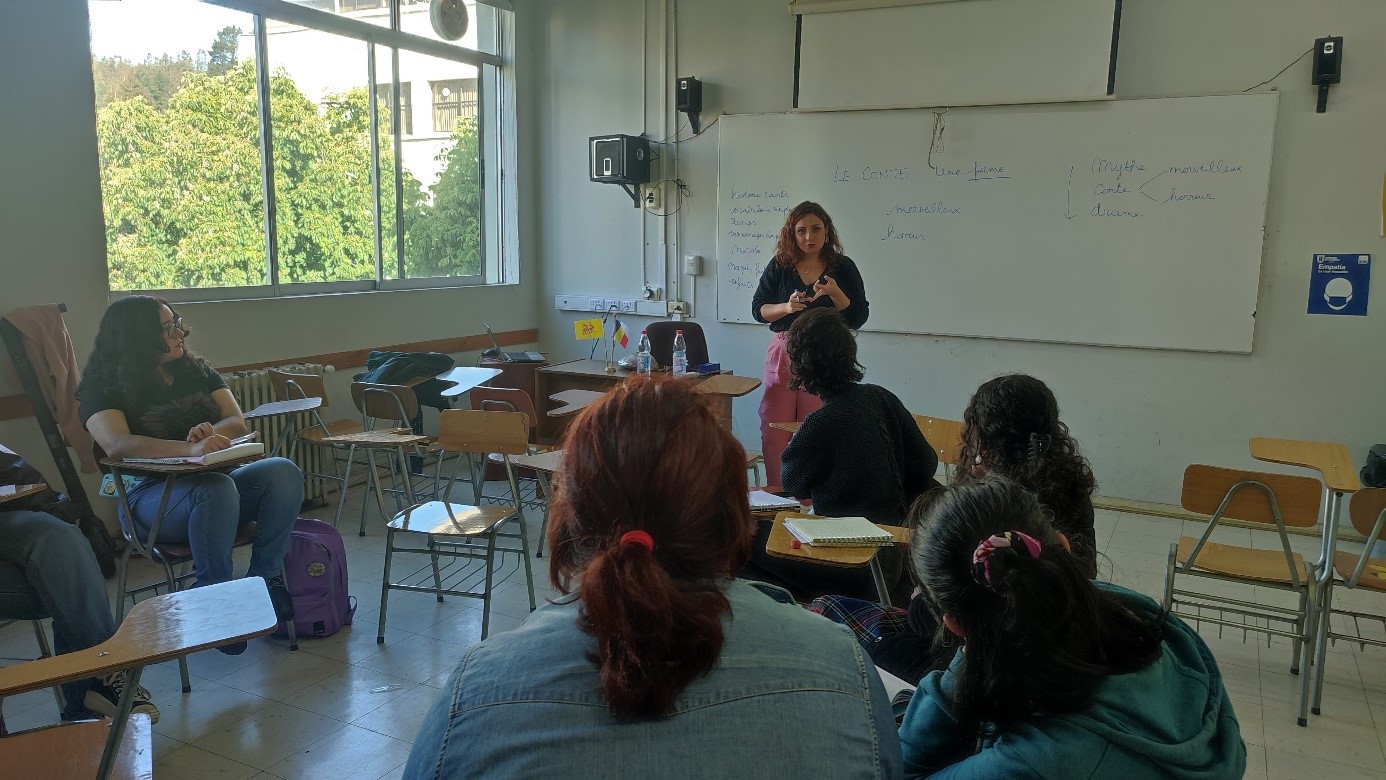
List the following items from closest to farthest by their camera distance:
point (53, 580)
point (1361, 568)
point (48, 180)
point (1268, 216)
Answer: point (53, 580) → point (1361, 568) → point (48, 180) → point (1268, 216)

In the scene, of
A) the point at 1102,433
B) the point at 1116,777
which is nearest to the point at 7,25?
the point at 1116,777

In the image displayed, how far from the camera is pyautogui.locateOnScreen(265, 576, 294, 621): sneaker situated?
3129mm

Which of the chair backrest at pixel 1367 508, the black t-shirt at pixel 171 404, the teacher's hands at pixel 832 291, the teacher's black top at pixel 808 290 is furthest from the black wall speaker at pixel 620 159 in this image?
the chair backrest at pixel 1367 508

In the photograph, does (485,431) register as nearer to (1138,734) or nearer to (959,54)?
(1138,734)

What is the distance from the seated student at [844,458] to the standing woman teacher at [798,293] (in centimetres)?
160

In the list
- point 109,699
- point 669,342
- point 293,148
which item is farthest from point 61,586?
point 669,342

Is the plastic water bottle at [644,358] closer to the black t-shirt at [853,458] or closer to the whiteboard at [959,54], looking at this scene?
the whiteboard at [959,54]

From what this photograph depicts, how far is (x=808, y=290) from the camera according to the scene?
433 centimetres

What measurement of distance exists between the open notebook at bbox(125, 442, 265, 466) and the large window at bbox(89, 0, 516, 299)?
1674 mm

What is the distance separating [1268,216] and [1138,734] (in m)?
4.23

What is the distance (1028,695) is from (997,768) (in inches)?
3.9

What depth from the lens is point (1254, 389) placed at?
4605 mm

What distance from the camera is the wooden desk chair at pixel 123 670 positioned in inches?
56.3

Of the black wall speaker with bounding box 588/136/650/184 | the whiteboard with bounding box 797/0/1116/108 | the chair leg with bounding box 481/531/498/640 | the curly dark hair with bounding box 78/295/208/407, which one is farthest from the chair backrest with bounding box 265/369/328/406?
the whiteboard with bounding box 797/0/1116/108
